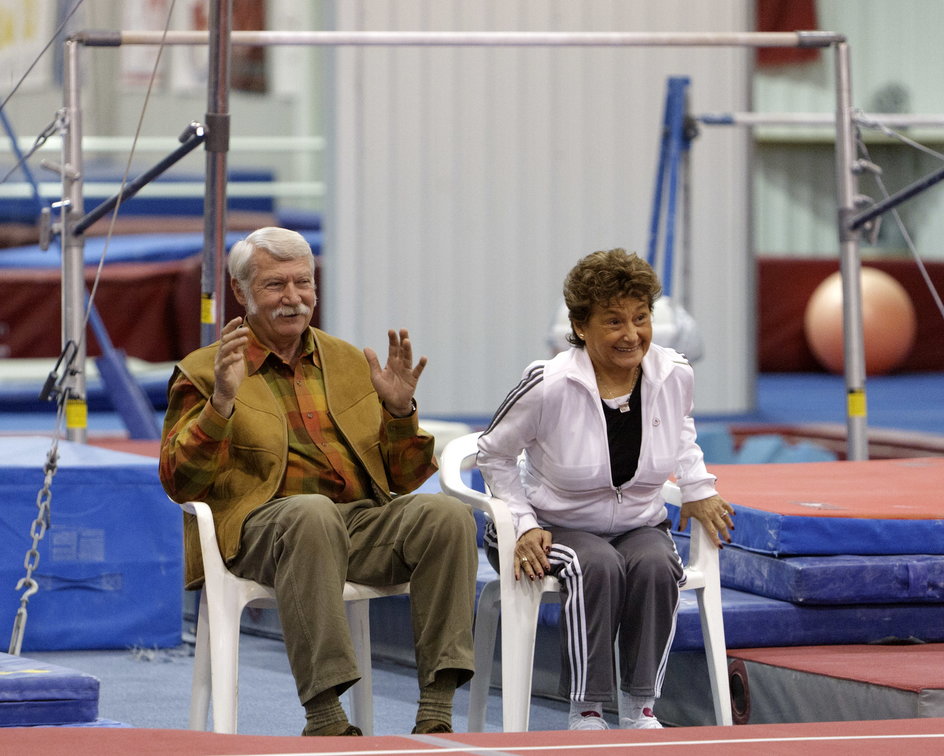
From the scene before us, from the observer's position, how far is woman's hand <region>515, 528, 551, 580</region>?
8.17 feet

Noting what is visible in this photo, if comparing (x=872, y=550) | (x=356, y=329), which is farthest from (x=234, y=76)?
(x=872, y=550)

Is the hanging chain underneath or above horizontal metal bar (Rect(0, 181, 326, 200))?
underneath

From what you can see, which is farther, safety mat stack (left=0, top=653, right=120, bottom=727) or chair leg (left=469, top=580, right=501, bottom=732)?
chair leg (left=469, top=580, right=501, bottom=732)

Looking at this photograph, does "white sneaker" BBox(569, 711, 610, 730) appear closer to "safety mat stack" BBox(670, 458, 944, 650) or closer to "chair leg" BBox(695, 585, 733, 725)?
"chair leg" BBox(695, 585, 733, 725)

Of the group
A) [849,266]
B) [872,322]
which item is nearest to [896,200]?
[849,266]

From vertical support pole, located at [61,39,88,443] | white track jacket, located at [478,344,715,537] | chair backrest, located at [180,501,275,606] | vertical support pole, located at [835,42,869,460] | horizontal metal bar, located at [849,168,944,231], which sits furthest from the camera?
vertical support pole, located at [835,42,869,460]

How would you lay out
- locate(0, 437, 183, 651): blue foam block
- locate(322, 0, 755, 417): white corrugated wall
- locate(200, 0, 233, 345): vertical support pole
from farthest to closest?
locate(322, 0, 755, 417): white corrugated wall → locate(0, 437, 183, 651): blue foam block → locate(200, 0, 233, 345): vertical support pole

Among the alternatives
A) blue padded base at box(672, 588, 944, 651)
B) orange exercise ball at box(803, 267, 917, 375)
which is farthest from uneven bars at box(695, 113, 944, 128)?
orange exercise ball at box(803, 267, 917, 375)

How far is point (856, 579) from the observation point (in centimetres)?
295

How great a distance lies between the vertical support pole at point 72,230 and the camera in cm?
387

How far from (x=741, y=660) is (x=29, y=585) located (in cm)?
152

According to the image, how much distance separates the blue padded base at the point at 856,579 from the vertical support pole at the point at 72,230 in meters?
1.85

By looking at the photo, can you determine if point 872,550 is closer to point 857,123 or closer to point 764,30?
point 857,123

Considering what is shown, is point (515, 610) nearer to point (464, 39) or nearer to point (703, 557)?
point (703, 557)
